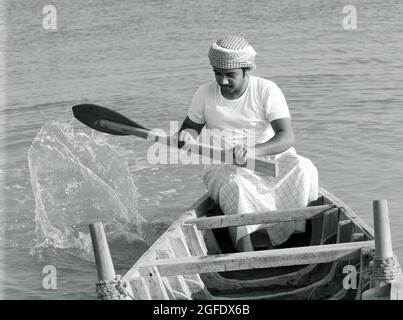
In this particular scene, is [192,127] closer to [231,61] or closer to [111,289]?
[231,61]

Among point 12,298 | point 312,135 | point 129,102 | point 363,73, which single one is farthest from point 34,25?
point 12,298

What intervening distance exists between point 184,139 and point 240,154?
0.52 meters

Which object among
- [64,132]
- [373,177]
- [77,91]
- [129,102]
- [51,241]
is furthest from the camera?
[77,91]

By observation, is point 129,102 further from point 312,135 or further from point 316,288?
point 316,288

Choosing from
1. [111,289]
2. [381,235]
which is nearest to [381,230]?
[381,235]

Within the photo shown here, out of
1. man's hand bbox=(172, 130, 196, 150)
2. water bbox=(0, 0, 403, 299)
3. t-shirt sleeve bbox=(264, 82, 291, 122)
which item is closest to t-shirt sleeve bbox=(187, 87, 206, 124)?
man's hand bbox=(172, 130, 196, 150)

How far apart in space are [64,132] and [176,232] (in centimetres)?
661

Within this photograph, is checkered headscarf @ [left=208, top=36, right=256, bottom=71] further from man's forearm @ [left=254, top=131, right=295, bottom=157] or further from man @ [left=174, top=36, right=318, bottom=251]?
man's forearm @ [left=254, top=131, right=295, bottom=157]

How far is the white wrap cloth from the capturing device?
19.0ft

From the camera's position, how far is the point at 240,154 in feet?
18.1

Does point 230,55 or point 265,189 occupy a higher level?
point 230,55

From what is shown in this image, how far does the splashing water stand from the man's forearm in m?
2.46

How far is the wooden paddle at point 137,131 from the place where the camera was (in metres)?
5.47

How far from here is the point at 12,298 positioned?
22.2ft
